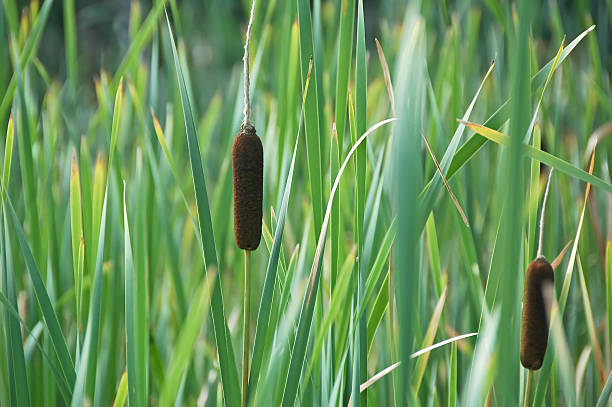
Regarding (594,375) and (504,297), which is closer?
(504,297)

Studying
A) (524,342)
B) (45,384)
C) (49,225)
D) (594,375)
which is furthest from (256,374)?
(594,375)

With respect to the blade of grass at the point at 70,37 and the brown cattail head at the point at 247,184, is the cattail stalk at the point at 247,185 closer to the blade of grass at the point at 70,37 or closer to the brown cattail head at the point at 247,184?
the brown cattail head at the point at 247,184

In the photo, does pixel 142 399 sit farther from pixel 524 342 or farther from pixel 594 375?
pixel 594 375

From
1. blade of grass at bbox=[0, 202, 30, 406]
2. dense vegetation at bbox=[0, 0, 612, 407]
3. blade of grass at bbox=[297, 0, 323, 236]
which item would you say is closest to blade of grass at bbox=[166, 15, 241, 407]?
dense vegetation at bbox=[0, 0, 612, 407]

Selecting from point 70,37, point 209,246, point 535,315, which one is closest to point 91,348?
point 209,246

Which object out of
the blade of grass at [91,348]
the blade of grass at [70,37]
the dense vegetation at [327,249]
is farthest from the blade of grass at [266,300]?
the blade of grass at [70,37]

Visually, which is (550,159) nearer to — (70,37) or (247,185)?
(247,185)
